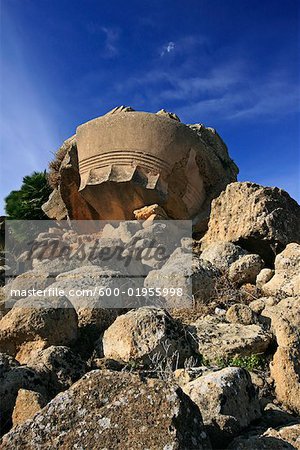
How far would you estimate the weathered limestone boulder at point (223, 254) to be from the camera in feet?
17.1

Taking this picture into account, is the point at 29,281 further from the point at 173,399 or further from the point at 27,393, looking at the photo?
the point at 173,399

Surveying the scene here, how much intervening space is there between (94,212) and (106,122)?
1.75m

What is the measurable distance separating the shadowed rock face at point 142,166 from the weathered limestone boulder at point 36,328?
16.5ft

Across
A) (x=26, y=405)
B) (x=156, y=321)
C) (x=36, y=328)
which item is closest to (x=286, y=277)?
(x=156, y=321)

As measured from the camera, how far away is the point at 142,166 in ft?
28.6

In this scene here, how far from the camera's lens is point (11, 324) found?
140 inches

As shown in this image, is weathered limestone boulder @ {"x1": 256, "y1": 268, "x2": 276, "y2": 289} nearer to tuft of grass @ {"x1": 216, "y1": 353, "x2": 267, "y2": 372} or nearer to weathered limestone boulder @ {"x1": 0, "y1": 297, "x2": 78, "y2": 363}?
tuft of grass @ {"x1": 216, "y1": 353, "x2": 267, "y2": 372}

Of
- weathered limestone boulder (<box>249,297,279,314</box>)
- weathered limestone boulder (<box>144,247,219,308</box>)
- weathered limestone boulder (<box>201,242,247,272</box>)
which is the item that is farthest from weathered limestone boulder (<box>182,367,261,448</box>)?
weathered limestone boulder (<box>201,242,247,272</box>)

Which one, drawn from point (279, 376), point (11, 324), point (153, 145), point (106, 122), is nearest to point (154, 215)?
point (153, 145)

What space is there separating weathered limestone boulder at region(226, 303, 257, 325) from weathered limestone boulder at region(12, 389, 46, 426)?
6.42 feet

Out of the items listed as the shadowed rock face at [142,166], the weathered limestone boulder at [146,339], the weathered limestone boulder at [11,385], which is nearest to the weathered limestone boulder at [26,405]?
the weathered limestone boulder at [11,385]

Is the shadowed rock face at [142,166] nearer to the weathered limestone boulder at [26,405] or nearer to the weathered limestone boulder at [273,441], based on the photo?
the weathered limestone boulder at [26,405]

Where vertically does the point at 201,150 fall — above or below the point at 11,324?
above

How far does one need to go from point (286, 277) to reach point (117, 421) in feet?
10.2
